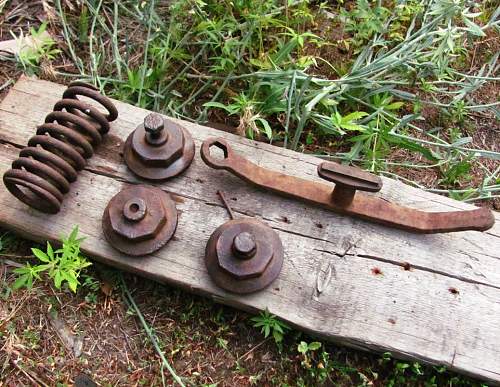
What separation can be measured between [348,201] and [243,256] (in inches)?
17.9

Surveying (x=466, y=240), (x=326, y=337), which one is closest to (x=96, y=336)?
(x=326, y=337)

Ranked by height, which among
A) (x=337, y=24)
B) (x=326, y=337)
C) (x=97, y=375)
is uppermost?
(x=337, y=24)

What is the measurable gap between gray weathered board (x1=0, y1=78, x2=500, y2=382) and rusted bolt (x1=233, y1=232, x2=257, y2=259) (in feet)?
0.58

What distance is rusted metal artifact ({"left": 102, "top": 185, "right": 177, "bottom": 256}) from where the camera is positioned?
2090 millimetres

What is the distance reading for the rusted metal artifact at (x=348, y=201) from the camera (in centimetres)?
207

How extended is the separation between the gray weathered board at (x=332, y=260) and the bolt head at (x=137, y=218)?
0.10 m

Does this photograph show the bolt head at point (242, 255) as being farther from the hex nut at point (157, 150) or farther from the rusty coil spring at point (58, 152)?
the rusty coil spring at point (58, 152)

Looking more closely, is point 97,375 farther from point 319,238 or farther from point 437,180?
point 437,180

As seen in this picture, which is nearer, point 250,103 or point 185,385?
point 185,385

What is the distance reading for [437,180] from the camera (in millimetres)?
2695

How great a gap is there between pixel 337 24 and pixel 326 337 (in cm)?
171

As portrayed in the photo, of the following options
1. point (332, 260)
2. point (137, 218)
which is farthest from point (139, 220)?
point (332, 260)

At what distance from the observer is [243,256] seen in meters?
2.01

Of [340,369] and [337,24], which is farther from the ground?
[337,24]
